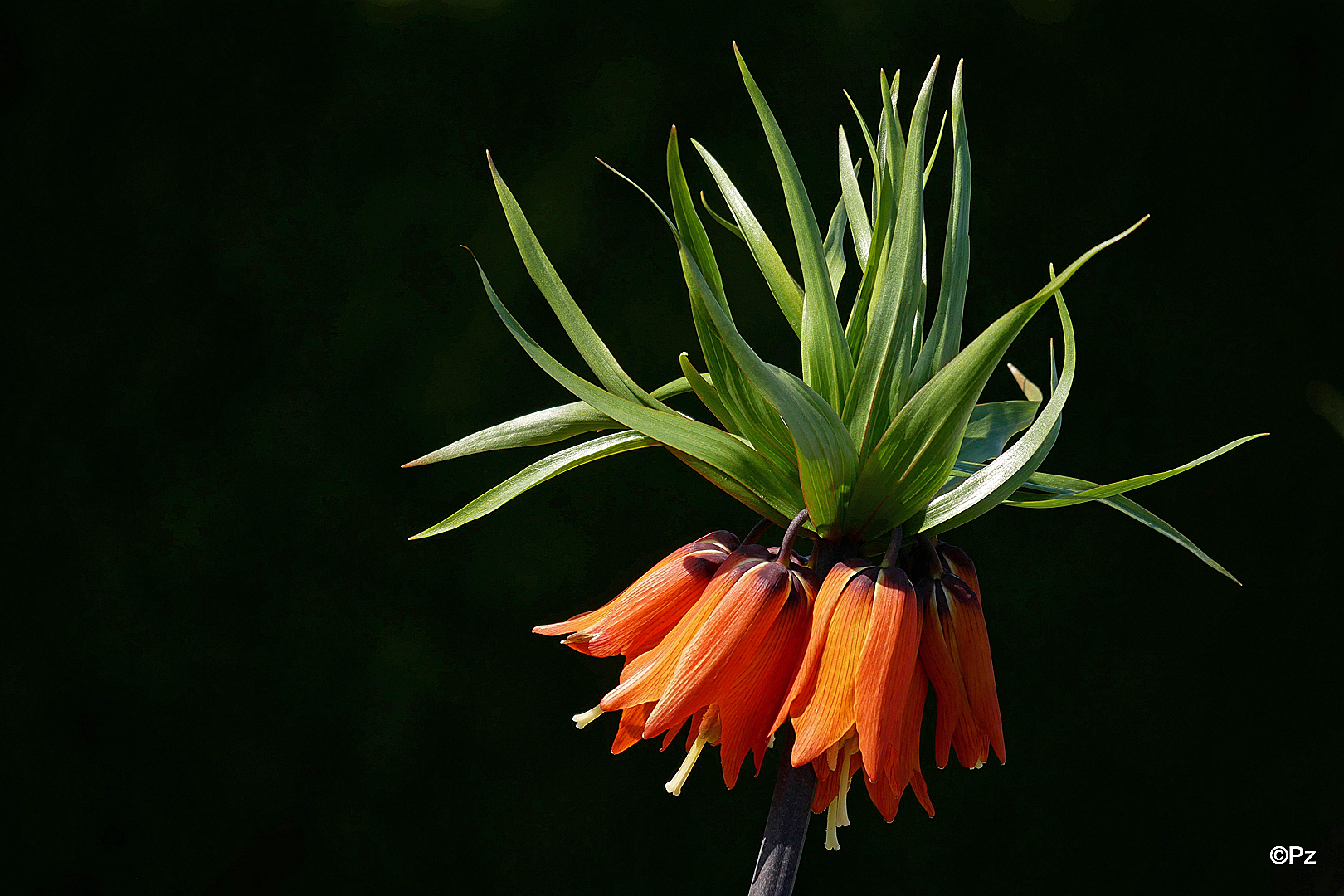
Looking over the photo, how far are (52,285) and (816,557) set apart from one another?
187cm

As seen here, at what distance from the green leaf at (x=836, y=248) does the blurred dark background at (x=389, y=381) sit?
117cm

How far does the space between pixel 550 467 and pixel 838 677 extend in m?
0.22

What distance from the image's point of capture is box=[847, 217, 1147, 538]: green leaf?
1.46ft

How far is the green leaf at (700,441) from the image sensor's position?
473mm

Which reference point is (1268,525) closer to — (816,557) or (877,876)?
(877,876)

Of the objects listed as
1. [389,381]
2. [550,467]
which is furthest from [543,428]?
[389,381]

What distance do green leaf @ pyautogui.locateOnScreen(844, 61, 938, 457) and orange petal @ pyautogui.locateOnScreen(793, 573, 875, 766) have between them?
83mm

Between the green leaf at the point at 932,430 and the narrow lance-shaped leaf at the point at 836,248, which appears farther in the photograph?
the narrow lance-shaped leaf at the point at 836,248

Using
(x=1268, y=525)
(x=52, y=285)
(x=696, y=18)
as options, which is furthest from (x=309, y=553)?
(x=1268, y=525)

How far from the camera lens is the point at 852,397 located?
19.8 inches

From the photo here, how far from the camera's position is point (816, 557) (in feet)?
1.71

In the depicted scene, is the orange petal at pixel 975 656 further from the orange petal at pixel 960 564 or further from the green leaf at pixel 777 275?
the green leaf at pixel 777 275

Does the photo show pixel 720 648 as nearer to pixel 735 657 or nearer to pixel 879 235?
pixel 735 657

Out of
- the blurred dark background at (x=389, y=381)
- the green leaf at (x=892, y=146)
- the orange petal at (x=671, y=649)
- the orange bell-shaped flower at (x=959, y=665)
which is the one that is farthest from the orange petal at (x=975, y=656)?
the blurred dark background at (x=389, y=381)
